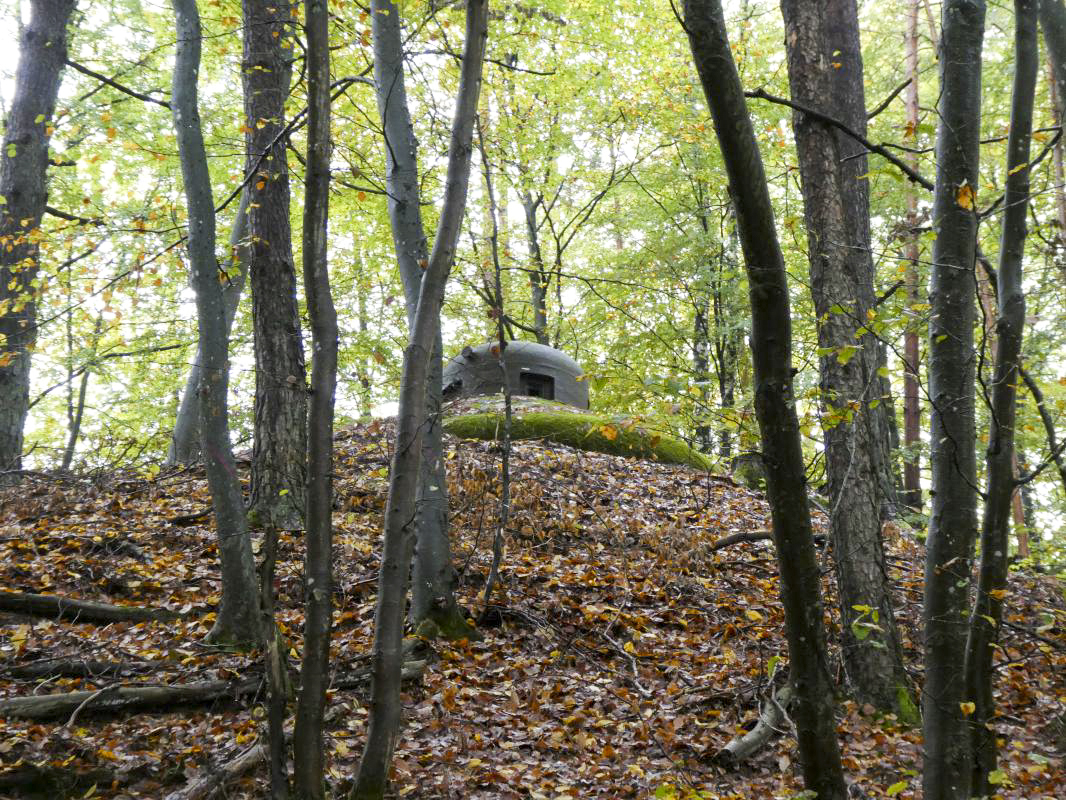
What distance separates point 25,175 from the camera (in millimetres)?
9406

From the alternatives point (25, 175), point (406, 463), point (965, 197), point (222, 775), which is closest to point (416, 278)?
point (406, 463)

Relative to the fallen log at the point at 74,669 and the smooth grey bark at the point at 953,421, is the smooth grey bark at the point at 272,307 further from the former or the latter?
the smooth grey bark at the point at 953,421

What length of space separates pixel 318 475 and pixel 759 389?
6.95ft

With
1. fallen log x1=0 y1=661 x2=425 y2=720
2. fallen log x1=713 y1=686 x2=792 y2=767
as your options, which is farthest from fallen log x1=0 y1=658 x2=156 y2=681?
fallen log x1=713 y1=686 x2=792 y2=767

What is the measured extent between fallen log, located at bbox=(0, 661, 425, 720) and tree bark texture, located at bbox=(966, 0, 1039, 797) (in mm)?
3797

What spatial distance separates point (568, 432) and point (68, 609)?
725 cm

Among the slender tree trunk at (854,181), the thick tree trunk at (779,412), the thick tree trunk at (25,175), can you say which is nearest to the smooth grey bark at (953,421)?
the thick tree trunk at (779,412)

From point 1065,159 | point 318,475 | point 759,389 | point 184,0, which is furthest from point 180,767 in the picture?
point 1065,159

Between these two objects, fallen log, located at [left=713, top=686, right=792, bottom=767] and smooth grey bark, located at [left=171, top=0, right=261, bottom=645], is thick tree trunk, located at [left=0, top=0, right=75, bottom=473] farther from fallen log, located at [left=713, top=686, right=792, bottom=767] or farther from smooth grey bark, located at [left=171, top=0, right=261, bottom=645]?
fallen log, located at [left=713, top=686, right=792, bottom=767]

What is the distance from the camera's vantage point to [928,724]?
110 inches

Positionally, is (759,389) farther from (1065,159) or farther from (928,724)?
(1065,159)

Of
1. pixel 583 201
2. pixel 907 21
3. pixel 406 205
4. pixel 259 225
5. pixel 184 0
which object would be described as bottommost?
pixel 406 205

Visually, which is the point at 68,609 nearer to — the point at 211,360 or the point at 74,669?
the point at 74,669

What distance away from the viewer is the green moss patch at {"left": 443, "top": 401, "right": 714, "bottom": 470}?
1142cm
